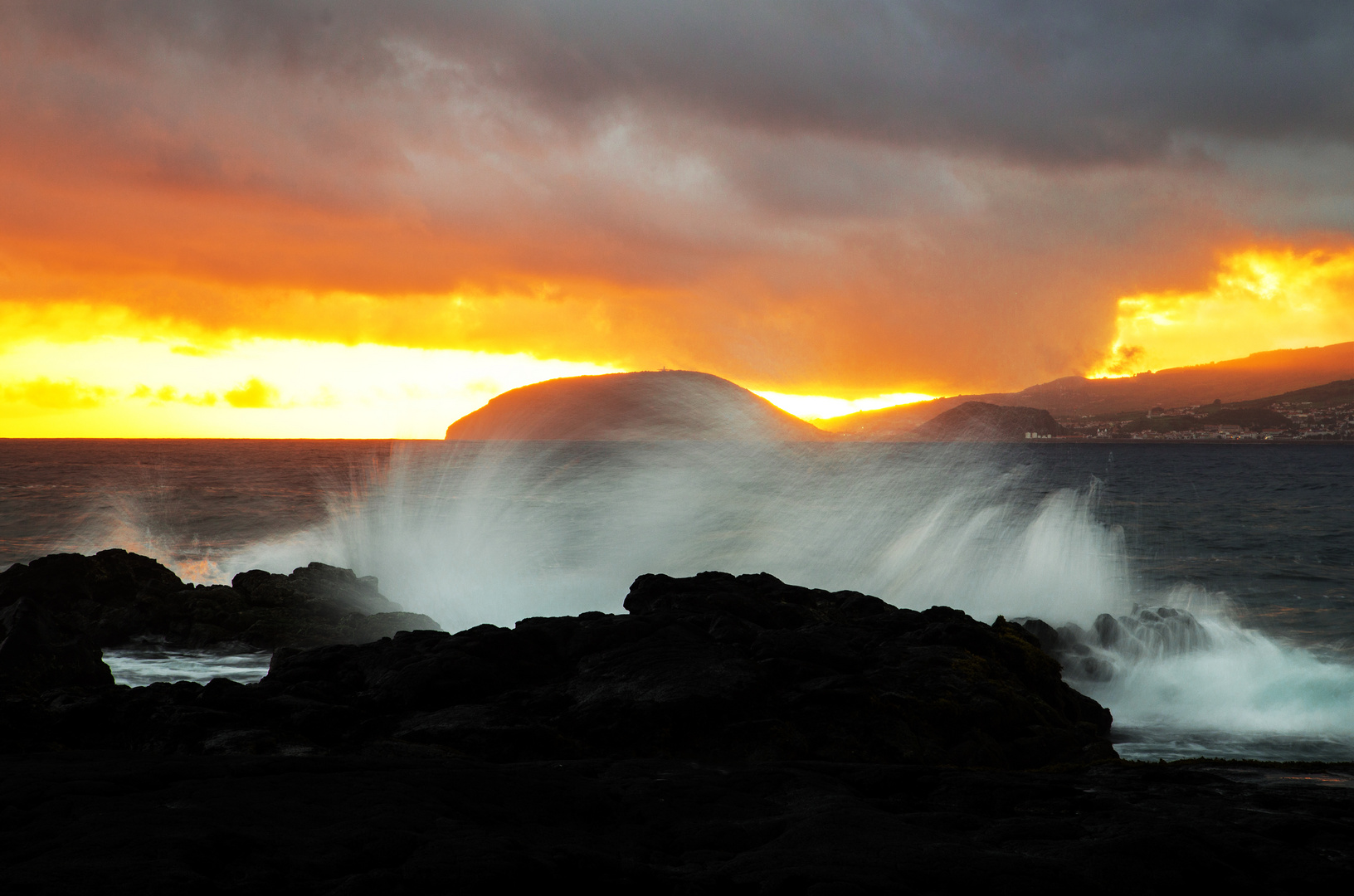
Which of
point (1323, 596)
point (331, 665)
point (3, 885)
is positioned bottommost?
point (1323, 596)

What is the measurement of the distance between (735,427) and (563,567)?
81974 millimetres

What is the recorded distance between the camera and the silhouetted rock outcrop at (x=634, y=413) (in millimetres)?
107688

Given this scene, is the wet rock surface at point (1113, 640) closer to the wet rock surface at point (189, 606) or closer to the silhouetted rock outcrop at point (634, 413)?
the wet rock surface at point (189, 606)

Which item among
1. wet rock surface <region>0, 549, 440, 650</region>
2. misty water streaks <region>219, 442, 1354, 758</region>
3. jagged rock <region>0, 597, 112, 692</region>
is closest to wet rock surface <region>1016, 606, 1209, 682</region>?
misty water streaks <region>219, 442, 1354, 758</region>

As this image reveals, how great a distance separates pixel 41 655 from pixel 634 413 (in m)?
133

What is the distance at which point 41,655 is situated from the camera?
1234cm

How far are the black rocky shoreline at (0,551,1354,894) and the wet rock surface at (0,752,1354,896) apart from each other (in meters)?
0.02

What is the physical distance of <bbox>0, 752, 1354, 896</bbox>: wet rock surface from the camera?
4.82 meters

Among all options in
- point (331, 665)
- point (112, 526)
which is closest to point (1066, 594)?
point (331, 665)

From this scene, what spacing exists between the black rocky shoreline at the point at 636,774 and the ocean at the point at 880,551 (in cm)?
405

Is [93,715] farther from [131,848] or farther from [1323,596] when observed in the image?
[1323,596]

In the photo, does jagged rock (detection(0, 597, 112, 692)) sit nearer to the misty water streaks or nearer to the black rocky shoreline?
the black rocky shoreline

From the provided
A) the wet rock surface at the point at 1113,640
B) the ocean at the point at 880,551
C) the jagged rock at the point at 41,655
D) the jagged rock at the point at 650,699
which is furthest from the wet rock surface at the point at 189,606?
the wet rock surface at the point at 1113,640

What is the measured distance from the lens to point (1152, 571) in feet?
103
